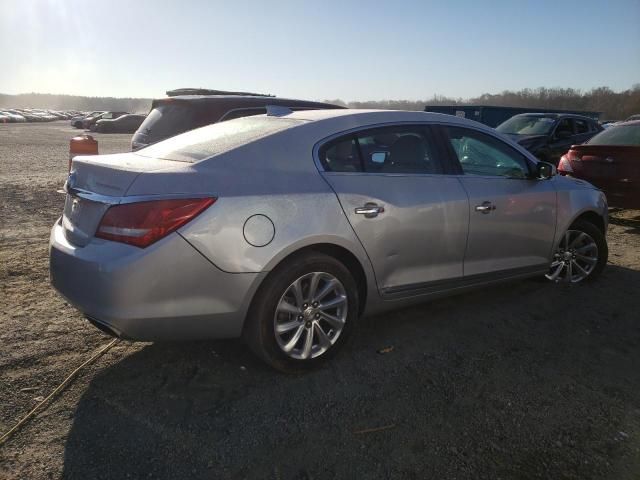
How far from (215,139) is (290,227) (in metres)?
0.93

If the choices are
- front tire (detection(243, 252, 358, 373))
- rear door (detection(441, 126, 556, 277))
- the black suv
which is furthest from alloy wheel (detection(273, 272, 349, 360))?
the black suv

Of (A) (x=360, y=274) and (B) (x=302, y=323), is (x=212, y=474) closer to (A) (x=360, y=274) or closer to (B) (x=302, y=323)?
(B) (x=302, y=323)

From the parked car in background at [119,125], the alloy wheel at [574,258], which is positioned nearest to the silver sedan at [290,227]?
the alloy wheel at [574,258]

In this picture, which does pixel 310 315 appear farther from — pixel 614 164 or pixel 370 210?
pixel 614 164

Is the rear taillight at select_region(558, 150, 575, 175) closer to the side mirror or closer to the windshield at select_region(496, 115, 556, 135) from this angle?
the side mirror

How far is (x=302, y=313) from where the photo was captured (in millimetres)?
3178

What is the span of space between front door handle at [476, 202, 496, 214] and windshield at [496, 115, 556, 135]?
9509mm

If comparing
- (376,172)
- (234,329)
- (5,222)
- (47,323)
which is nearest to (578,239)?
(376,172)

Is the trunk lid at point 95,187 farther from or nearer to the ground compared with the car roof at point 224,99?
nearer to the ground

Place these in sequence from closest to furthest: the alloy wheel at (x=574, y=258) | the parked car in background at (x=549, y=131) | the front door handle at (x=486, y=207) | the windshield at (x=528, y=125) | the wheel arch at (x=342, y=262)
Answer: the wheel arch at (x=342, y=262) → the front door handle at (x=486, y=207) → the alloy wheel at (x=574, y=258) → the parked car in background at (x=549, y=131) → the windshield at (x=528, y=125)

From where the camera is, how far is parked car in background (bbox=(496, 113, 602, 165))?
1222 centimetres

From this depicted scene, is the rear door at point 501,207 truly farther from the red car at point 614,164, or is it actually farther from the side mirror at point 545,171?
the red car at point 614,164

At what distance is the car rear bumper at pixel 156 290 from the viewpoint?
269 cm

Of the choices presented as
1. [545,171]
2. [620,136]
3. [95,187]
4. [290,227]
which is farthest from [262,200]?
[620,136]
